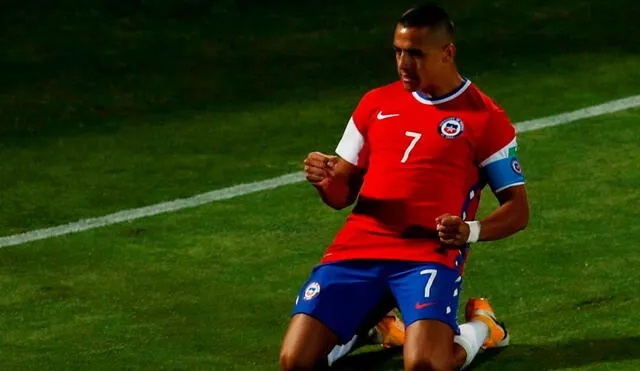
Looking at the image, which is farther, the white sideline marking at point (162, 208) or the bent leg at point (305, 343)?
the white sideline marking at point (162, 208)

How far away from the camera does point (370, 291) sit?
763 centimetres

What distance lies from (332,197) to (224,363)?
2.78 ft

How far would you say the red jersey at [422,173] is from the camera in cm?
762

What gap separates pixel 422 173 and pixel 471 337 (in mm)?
686

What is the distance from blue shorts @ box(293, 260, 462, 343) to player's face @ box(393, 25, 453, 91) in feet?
2.42

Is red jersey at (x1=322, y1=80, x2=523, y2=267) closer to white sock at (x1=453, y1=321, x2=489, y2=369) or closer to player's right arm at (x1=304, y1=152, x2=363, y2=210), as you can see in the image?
player's right arm at (x1=304, y1=152, x2=363, y2=210)

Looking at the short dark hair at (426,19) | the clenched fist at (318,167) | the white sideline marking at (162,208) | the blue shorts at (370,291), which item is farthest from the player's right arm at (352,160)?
the white sideline marking at (162,208)

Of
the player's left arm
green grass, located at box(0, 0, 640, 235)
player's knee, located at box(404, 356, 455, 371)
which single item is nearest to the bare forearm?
the player's left arm

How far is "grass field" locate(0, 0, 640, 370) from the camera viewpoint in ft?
27.3

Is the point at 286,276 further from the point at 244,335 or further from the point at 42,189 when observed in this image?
the point at 42,189

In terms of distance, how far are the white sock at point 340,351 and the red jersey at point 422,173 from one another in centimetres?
37

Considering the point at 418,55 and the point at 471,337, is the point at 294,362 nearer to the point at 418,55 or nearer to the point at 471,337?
the point at 471,337

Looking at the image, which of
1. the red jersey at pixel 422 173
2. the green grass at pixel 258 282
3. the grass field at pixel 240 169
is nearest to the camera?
the red jersey at pixel 422 173

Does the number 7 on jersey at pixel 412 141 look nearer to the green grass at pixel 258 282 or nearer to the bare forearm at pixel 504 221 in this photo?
the bare forearm at pixel 504 221
